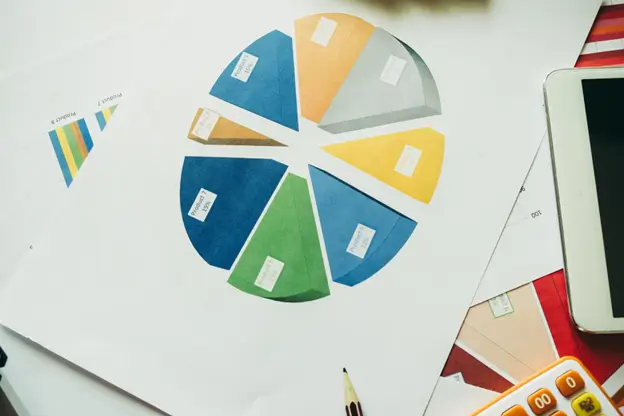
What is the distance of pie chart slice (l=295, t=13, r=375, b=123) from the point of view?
0.44 metres

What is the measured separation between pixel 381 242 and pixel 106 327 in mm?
208

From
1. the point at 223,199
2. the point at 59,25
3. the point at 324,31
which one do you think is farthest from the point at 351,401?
the point at 59,25

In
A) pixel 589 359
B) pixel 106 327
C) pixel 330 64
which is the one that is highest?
pixel 330 64

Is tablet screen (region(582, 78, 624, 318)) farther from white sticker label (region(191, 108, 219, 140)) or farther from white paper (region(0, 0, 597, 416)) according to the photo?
white sticker label (region(191, 108, 219, 140))

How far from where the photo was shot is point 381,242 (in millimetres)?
411

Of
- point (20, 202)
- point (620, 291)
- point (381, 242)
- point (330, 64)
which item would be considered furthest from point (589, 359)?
point (20, 202)

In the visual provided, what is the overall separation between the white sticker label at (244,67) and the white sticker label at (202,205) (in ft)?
0.32

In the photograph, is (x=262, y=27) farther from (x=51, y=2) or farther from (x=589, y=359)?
(x=589, y=359)

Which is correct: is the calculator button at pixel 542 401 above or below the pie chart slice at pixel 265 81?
below

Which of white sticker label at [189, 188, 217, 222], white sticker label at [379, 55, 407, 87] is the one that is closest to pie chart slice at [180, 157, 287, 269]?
white sticker label at [189, 188, 217, 222]

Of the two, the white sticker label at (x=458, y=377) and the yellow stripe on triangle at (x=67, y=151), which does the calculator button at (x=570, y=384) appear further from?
the yellow stripe on triangle at (x=67, y=151)

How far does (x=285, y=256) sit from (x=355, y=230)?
55 mm

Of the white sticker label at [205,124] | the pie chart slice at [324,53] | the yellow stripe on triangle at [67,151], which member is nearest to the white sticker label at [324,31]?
the pie chart slice at [324,53]

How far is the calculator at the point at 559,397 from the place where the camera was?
36cm
